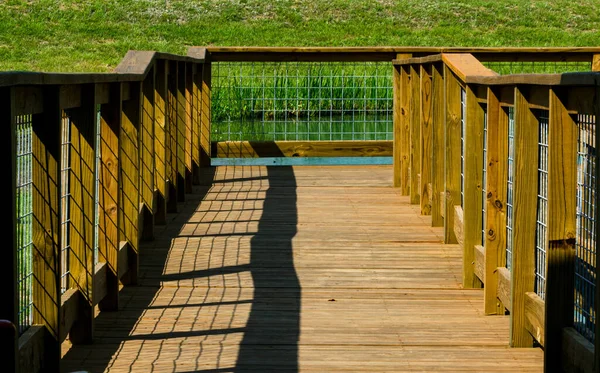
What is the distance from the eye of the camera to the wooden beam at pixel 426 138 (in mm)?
6785

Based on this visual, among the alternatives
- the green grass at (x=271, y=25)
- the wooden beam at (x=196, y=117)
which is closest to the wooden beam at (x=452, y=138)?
the wooden beam at (x=196, y=117)

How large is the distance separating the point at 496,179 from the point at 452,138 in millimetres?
1151

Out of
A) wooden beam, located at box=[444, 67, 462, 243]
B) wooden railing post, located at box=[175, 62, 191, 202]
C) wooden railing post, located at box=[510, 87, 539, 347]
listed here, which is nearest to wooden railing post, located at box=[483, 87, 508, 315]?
wooden railing post, located at box=[510, 87, 539, 347]

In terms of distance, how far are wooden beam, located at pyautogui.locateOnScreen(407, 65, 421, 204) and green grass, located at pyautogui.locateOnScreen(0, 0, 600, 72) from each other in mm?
21325

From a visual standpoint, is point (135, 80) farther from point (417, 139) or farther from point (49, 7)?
point (49, 7)

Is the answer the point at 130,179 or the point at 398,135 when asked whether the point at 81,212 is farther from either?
the point at 398,135

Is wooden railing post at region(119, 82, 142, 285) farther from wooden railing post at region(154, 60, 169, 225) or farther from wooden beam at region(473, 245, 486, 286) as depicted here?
wooden beam at region(473, 245, 486, 286)

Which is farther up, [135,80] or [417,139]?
[135,80]

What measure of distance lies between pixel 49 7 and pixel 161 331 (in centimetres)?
3149

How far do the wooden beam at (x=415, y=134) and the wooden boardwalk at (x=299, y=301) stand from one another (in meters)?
0.12

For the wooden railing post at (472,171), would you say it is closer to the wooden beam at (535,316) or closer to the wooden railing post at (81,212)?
the wooden beam at (535,316)

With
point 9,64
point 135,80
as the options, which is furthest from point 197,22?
point 135,80

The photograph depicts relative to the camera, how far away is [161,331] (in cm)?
428

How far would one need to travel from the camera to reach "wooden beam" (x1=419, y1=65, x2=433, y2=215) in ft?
22.3
